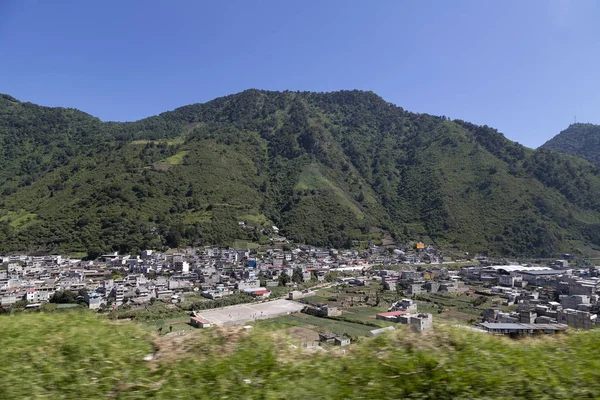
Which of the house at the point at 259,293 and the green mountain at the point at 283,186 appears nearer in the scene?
the house at the point at 259,293

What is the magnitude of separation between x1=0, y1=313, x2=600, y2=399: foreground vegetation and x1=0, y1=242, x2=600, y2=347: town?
11.3 metres

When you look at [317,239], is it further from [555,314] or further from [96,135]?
[96,135]

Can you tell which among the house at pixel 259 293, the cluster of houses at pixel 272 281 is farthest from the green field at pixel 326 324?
the house at pixel 259 293

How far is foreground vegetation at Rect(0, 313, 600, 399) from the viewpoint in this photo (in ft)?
8.60

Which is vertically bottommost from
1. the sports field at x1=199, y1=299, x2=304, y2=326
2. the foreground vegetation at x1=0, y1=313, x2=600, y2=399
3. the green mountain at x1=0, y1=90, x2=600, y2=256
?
the sports field at x1=199, y1=299, x2=304, y2=326

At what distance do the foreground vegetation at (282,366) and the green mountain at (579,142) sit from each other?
14277 centimetres

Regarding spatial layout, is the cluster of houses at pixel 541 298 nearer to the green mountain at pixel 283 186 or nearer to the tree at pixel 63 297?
the green mountain at pixel 283 186

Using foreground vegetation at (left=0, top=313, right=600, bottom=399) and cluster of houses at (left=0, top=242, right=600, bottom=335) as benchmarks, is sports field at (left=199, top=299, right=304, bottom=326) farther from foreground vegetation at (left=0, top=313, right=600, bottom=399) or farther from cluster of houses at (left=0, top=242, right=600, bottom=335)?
foreground vegetation at (left=0, top=313, right=600, bottom=399)

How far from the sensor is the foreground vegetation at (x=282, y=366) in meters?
2.62

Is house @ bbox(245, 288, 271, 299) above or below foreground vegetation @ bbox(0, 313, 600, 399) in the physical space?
below

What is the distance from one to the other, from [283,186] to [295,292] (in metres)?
52.2

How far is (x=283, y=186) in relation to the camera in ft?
274

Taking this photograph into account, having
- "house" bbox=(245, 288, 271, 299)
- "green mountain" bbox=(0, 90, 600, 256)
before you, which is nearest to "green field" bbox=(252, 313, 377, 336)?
"house" bbox=(245, 288, 271, 299)

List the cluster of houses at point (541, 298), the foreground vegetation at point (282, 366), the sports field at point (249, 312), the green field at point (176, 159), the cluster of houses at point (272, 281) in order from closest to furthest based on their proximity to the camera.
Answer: the foreground vegetation at point (282, 366) → the cluster of houses at point (541, 298) → the sports field at point (249, 312) → the cluster of houses at point (272, 281) → the green field at point (176, 159)
